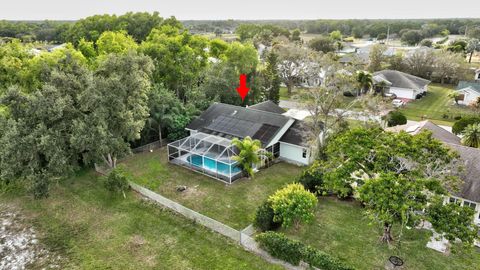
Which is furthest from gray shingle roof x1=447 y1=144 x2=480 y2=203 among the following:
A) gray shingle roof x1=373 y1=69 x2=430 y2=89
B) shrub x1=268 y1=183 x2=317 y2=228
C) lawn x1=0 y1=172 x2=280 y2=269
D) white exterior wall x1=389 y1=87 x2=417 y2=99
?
gray shingle roof x1=373 y1=69 x2=430 y2=89

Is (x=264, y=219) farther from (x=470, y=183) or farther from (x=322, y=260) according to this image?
(x=470, y=183)

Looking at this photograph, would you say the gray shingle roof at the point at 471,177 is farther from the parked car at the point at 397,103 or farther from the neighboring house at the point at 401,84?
the neighboring house at the point at 401,84

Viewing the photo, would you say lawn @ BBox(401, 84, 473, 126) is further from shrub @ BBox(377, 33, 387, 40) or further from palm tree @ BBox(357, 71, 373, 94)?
shrub @ BBox(377, 33, 387, 40)

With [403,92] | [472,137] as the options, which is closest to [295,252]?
[472,137]

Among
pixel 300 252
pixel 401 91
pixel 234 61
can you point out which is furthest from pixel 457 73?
pixel 300 252

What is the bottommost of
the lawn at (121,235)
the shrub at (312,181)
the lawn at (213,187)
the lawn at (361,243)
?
the lawn at (121,235)

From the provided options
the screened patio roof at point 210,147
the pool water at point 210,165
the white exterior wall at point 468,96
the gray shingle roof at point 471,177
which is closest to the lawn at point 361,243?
the gray shingle roof at point 471,177
